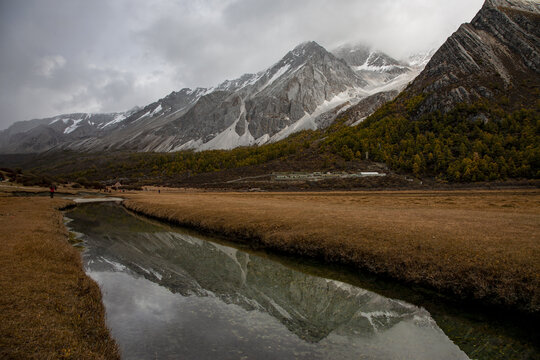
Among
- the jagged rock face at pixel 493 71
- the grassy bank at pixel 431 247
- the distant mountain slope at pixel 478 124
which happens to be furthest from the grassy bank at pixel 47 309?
the jagged rock face at pixel 493 71

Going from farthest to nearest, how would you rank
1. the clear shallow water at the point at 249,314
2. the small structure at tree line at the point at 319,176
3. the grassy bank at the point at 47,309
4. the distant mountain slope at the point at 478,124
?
the small structure at tree line at the point at 319,176 < the distant mountain slope at the point at 478,124 < the clear shallow water at the point at 249,314 < the grassy bank at the point at 47,309

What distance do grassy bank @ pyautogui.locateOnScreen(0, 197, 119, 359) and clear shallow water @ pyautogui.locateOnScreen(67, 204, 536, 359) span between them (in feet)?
4.27

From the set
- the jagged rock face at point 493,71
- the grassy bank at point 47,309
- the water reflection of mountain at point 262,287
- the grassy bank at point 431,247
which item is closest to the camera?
the grassy bank at point 47,309

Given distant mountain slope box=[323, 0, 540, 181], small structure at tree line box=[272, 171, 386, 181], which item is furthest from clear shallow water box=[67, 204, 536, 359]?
distant mountain slope box=[323, 0, 540, 181]

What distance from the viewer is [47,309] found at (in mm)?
11688

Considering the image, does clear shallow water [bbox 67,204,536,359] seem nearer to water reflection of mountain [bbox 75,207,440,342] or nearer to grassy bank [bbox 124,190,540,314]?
water reflection of mountain [bbox 75,207,440,342]

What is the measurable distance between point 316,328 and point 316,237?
1280 cm

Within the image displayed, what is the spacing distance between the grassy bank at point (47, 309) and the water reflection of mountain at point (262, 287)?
17.0 ft

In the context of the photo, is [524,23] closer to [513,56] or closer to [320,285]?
[513,56]

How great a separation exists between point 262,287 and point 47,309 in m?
12.1

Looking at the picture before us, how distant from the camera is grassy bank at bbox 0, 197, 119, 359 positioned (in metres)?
9.16

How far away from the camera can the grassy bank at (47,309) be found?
916cm

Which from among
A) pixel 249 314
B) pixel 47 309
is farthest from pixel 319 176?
pixel 47 309

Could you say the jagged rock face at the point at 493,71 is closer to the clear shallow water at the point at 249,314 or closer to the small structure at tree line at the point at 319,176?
the small structure at tree line at the point at 319,176
